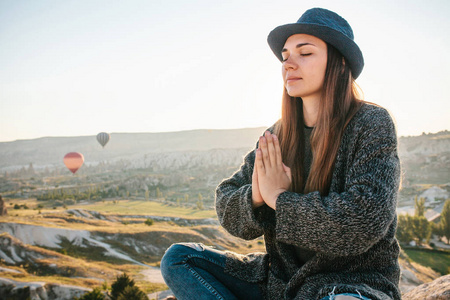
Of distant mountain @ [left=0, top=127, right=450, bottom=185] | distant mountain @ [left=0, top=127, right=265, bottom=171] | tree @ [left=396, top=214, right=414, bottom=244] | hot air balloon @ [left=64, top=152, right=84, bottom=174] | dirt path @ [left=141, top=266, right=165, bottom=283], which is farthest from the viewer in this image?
distant mountain @ [left=0, top=127, right=265, bottom=171]

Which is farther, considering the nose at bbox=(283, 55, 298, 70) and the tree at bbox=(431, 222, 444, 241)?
the tree at bbox=(431, 222, 444, 241)

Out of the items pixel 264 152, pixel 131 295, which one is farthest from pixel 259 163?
pixel 131 295

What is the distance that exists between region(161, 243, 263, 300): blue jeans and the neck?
3.34ft

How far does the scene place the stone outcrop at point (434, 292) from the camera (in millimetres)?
2493

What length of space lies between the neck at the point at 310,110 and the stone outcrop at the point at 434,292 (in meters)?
1.60

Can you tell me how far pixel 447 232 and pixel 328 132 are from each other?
28955 millimetres

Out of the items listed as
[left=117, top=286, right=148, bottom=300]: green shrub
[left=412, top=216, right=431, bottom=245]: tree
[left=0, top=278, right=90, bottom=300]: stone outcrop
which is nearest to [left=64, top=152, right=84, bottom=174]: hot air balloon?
[left=0, top=278, right=90, bottom=300]: stone outcrop

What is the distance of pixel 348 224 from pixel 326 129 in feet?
1.88

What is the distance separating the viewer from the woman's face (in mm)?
1981

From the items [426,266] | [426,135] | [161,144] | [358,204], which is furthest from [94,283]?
[161,144]

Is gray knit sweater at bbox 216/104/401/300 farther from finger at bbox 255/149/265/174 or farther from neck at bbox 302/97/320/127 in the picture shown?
neck at bbox 302/97/320/127

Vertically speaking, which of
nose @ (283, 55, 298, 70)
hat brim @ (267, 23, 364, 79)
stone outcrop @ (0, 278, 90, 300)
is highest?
hat brim @ (267, 23, 364, 79)

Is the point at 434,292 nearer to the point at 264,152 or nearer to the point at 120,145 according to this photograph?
the point at 264,152

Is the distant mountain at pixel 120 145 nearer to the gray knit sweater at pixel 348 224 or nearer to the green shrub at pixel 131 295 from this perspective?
the green shrub at pixel 131 295
